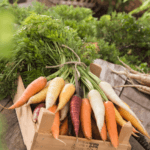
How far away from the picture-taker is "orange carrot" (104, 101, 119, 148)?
33.5 inches

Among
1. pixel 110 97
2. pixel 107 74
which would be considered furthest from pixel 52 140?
pixel 107 74

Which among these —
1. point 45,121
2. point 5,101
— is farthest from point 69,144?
point 5,101

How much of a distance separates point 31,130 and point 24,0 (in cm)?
617

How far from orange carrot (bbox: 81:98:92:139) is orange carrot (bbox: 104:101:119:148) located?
11 cm

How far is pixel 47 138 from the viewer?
0.79 m

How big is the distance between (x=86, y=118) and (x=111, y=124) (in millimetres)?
157

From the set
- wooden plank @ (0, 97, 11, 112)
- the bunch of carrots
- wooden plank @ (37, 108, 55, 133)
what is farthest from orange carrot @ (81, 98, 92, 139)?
wooden plank @ (0, 97, 11, 112)

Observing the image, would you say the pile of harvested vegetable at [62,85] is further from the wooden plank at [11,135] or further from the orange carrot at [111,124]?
the wooden plank at [11,135]

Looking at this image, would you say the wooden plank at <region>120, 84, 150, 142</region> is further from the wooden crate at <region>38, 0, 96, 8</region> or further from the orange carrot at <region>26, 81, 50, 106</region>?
the wooden crate at <region>38, 0, 96, 8</region>

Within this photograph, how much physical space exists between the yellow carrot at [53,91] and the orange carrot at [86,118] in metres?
0.19

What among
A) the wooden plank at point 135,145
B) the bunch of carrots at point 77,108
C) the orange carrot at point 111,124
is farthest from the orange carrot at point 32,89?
the wooden plank at point 135,145

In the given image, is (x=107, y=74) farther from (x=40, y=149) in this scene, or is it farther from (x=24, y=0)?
(x=24, y=0)

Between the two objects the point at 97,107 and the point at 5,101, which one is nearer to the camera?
the point at 97,107

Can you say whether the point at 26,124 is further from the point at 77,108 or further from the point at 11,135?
the point at 77,108
